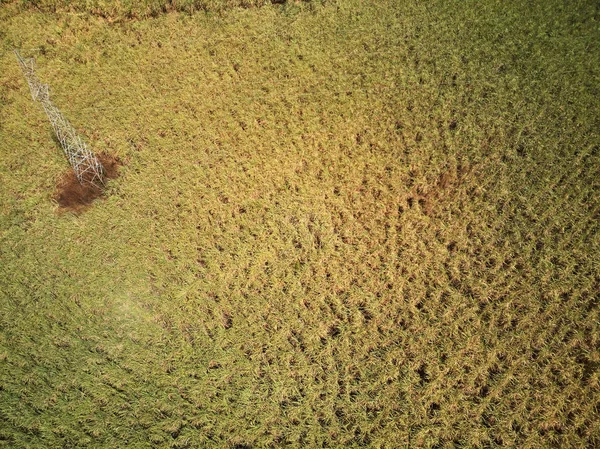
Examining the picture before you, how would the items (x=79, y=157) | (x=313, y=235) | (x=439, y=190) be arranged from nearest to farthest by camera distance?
(x=313, y=235) < (x=439, y=190) < (x=79, y=157)

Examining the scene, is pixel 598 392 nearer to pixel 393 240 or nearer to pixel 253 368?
pixel 393 240

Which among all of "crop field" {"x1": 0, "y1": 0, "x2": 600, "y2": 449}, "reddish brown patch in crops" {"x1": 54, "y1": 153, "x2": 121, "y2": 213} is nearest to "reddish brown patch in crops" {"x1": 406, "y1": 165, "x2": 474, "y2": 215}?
"crop field" {"x1": 0, "y1": 0, "x2": 600, "y2": 449}

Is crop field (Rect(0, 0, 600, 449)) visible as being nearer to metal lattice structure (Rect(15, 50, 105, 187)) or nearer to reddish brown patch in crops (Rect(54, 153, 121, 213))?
reddish brown patch in crops (Rect(54, 153, 121, 213))

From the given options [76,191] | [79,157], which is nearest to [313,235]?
[76,191]

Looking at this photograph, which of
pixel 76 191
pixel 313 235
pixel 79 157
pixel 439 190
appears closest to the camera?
pixel 313 235

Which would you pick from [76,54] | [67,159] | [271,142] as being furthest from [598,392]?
[76,54]

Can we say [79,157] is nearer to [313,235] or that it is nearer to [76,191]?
[76,191]
